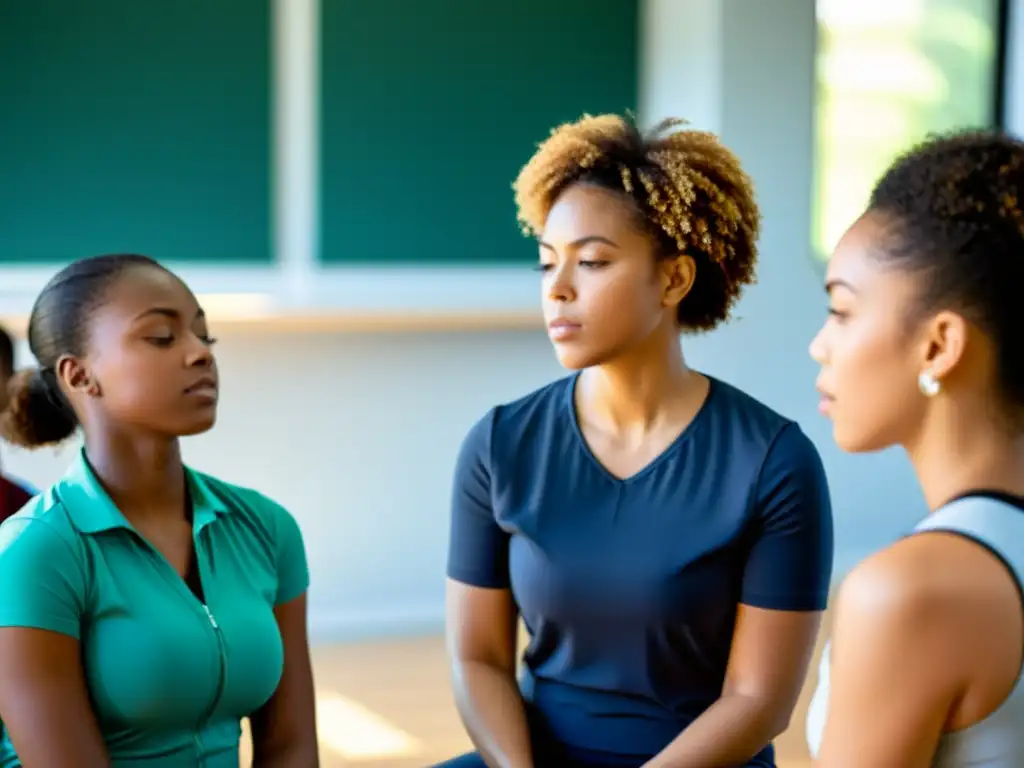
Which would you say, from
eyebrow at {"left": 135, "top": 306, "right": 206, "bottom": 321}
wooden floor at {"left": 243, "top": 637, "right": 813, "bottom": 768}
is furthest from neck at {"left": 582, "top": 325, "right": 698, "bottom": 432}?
wooden floor at {"left": 243, "top": 637, "right": 813, "bottom": 768}

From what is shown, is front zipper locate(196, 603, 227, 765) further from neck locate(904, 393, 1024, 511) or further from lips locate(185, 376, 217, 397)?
neck locate(904, 393, 1024, 511)

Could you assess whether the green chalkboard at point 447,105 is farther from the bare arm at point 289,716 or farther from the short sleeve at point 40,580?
the short sleeve at point 40,580

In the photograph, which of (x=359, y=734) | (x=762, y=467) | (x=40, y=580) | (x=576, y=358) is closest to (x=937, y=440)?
(x=762, y=467)

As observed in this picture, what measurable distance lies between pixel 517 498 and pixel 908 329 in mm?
781

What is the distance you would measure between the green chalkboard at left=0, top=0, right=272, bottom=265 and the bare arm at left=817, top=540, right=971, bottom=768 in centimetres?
332

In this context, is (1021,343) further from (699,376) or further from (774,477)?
(699,376)

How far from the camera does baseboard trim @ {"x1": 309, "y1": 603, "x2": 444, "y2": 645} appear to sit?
4.18 metres

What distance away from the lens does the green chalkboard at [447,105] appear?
4195 millimetres

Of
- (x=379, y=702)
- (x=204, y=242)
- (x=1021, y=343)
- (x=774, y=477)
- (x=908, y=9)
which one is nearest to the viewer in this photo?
(x=1021, y=343)

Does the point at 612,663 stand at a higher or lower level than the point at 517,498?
lower

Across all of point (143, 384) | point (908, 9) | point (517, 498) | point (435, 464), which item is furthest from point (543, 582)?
point (908, 9)

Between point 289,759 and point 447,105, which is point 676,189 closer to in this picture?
point 289,759

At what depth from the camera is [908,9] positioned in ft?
16.1

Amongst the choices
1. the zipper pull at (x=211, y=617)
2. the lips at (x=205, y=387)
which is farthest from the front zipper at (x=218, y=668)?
the lips at (x=205, y=387)
